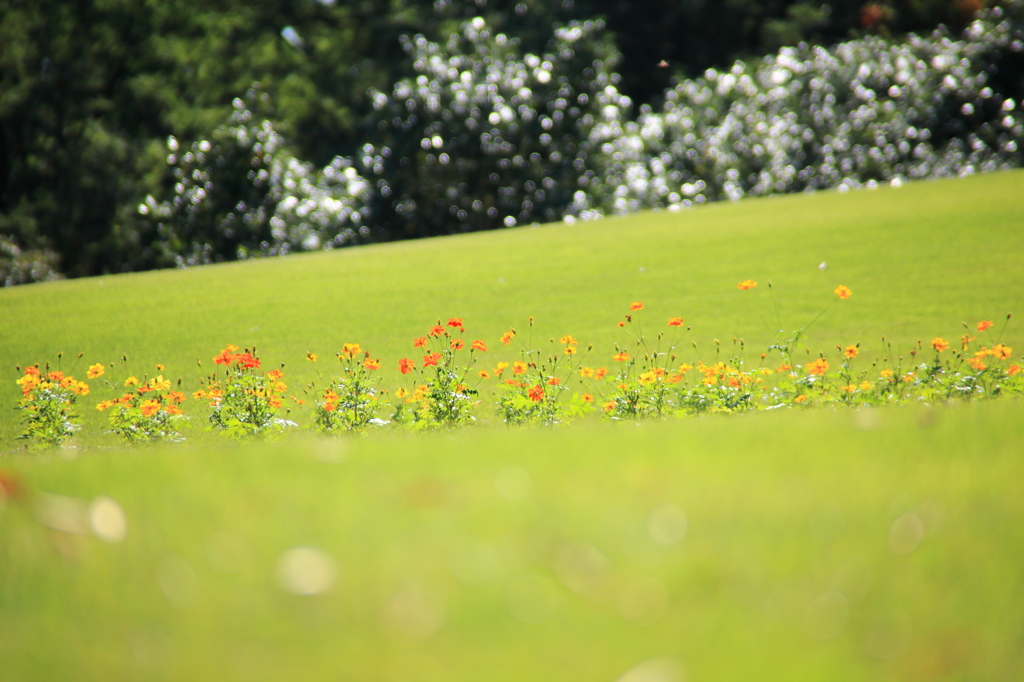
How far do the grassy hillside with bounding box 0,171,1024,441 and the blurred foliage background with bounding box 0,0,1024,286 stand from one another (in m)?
6.42

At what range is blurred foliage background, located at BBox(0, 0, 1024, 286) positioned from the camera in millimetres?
17141

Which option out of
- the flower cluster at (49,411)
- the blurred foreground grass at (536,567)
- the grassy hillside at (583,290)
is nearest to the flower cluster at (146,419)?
the flower cluster at (49,411)

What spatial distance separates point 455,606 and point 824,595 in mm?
707

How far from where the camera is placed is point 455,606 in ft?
5.11

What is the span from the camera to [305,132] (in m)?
21.2

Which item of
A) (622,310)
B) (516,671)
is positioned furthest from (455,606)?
(622,310)

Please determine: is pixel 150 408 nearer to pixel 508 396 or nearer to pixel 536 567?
pixel 508 396

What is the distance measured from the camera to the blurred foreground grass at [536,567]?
143cm

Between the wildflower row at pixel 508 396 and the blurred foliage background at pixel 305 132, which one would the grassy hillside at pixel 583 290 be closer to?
the wildflower row at pixel 508 396

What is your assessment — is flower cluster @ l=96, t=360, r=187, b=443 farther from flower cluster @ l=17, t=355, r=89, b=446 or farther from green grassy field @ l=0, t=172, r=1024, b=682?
green grassy field @ l=0, t=172, r=1024, b=682

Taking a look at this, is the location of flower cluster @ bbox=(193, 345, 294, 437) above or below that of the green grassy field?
below

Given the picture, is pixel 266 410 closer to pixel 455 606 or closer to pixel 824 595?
pixel 455 606

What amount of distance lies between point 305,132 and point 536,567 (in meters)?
21.1

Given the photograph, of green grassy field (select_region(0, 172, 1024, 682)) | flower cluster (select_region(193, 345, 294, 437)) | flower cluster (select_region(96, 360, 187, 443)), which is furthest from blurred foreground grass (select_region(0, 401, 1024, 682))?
flower cluster (select_region(96, 360, 187, 443))
